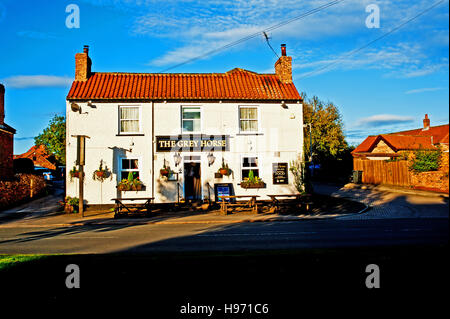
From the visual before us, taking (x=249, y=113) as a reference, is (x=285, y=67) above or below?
above

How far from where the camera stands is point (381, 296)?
4.44m

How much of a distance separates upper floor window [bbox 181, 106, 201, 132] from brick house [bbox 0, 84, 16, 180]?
15005mm

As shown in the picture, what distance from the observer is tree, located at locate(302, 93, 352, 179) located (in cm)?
4097

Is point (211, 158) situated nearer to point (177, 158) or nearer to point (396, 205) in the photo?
point (177, 158)

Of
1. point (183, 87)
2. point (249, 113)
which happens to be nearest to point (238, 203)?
point (249, 113)

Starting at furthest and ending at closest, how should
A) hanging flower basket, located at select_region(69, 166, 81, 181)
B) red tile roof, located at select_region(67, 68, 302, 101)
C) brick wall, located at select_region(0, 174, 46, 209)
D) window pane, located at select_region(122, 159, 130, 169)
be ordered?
brick wall, located at select_region(0, 174, 46, 209), red tile roof, located at select_region(67, 68, 302, 101), window pane, located at select_region(122, 159, 130, 169), hanging flower basket, located at select_region(69, 166, 81, 181)

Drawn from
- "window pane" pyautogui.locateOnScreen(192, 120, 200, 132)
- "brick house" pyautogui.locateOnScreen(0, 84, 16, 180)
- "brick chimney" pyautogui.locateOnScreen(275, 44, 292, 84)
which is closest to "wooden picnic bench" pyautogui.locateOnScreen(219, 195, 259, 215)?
"window pane" pyautogui.locateOnScreen(192, 120, 200, 132)

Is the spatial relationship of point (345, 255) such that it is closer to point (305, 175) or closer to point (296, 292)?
point (296, 292)

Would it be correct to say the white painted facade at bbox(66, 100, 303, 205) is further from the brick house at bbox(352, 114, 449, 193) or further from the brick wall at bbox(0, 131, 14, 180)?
the brick wall at bbox(0, 131, 14, 180)

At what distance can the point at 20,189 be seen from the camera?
21156 mm

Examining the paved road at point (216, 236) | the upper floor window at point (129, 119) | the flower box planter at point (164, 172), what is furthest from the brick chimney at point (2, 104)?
the flower box planter at point (164, 172)

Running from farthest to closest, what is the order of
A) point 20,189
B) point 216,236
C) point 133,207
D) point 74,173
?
point 20,189
point 74,173
point 133,207
point 216,236

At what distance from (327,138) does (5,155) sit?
35282mm
